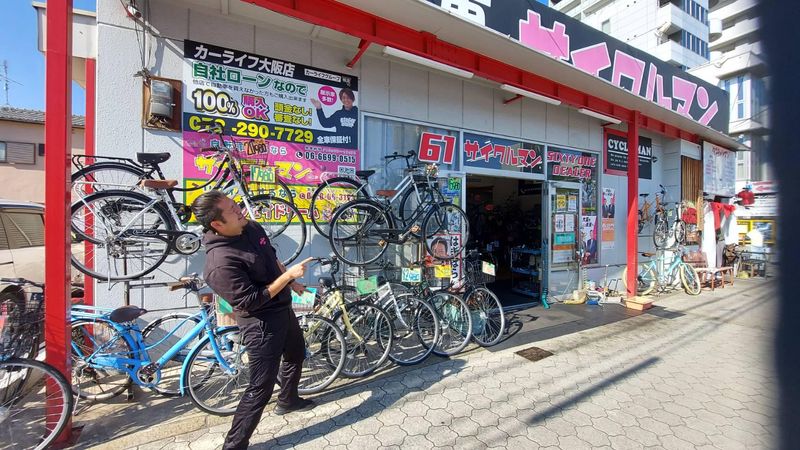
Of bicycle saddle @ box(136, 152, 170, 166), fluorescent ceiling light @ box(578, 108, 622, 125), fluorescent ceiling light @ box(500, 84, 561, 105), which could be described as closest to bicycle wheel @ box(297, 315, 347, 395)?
bicycle saddle @ box(136, 152, 170, 166)

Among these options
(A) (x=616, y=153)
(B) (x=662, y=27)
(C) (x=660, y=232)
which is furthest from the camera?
(B) (x=662, y=27)

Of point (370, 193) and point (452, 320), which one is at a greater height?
point (370, 193)

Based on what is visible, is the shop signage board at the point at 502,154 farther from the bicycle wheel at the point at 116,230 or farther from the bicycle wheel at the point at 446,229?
the bicycle wheel at the point at 116,230

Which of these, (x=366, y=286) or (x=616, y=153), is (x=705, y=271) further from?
(x=366, y=286)

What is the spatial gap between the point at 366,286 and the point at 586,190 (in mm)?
5907

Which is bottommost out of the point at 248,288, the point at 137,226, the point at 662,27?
the point at 248,288

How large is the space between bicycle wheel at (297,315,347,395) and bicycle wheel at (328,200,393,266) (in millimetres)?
916

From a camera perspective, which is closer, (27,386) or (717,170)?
(27,386)

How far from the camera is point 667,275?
8.56m

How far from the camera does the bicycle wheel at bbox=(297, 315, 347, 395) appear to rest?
139 inches

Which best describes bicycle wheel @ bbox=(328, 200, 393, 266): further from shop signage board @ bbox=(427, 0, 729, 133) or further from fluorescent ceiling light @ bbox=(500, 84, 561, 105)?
fluorescent ceiling light @ bbox=(500, 84, 561, 105)

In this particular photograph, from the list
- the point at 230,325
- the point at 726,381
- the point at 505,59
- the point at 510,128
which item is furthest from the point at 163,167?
the point at 726,381

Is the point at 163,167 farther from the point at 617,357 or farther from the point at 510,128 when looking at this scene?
the point at 617,357

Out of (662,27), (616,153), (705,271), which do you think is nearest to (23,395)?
(616,153)
